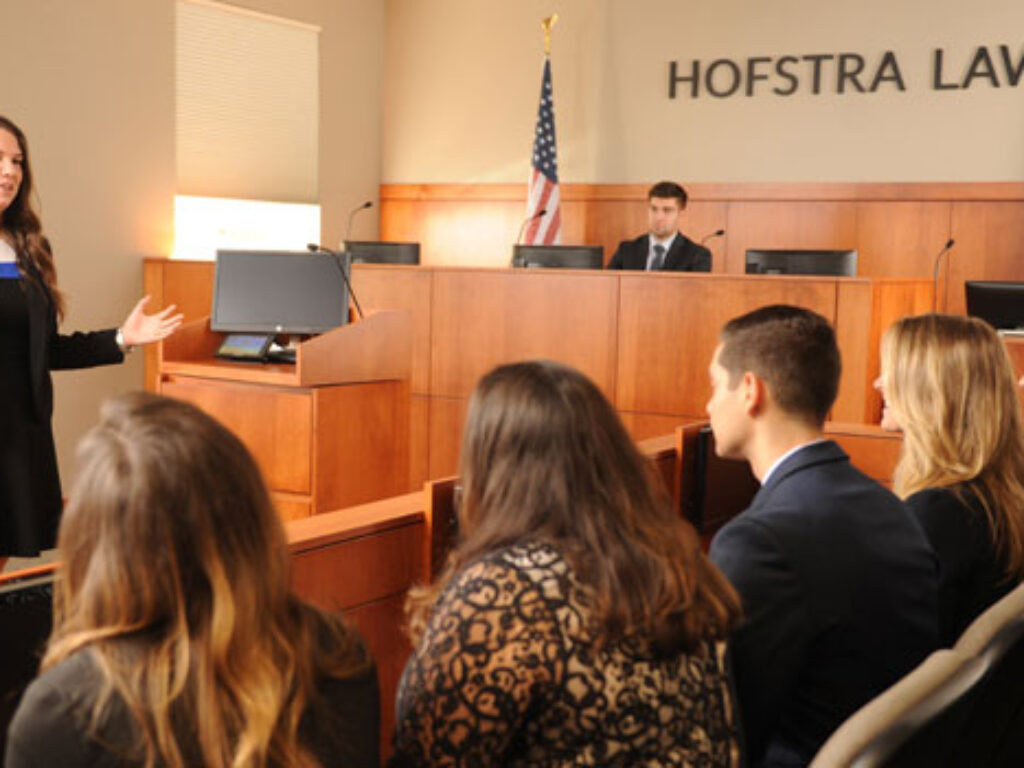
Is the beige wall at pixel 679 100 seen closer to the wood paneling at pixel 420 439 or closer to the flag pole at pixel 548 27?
the flag pole at pixel 548 27

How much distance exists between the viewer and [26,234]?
135 inches

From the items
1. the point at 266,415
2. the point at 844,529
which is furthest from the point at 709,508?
the point at 266,415

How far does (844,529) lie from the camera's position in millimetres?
1949

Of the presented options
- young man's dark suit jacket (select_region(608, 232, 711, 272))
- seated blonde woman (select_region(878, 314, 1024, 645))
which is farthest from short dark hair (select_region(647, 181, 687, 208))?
seated blonde woman (select_region(878, 314, 1024, 645))

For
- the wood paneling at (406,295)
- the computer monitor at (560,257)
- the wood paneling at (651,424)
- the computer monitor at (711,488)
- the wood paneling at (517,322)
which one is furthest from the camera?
the computer monitor at (560,257)

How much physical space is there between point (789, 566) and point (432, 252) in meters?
8.45

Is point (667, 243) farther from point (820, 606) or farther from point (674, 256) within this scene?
point (820, 606)

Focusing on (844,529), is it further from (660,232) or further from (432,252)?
(432,252)

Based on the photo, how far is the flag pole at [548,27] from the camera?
9109 millimetres

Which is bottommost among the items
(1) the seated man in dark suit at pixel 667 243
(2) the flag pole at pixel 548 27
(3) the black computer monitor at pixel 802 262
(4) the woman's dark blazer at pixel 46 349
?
(4) the woman's dark blazer at pixel 46 349

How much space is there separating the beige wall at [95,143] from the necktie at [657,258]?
3.23 metres

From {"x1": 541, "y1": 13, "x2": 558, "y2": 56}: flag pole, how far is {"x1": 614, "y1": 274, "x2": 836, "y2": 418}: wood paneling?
3592 millimetres

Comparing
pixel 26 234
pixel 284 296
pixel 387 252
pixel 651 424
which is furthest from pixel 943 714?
pixel 387 252

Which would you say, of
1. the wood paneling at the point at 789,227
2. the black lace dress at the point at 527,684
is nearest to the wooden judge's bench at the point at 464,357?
the wood paneling at the point at 789,227
